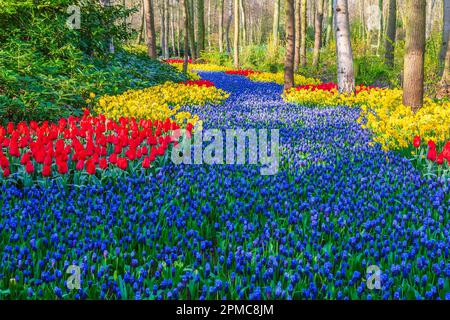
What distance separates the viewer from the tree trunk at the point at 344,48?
41.3 ft

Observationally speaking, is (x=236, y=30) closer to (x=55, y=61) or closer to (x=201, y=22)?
(x=201, y=22)

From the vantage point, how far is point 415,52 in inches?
331

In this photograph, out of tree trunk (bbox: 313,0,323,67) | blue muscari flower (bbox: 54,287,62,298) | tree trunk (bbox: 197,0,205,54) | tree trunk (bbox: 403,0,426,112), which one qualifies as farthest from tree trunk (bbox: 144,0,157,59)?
blue muscari flower (bbox: 54,287,62,298)

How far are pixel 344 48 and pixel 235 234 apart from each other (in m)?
10.3

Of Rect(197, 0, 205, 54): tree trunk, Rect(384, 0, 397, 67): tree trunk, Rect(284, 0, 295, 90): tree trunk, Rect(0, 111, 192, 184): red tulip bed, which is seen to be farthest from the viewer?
Rect(197, 0, 205, 54): tree trunk

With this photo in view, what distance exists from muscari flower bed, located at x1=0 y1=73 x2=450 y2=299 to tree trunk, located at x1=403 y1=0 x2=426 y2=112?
357 centimetres

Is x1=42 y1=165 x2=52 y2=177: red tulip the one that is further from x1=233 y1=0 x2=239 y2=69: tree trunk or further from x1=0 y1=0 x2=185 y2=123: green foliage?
x1=233 y1=0 x2=239 y2=69: tree trunk

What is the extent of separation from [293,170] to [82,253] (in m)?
2.79

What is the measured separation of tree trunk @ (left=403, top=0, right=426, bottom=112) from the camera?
8.33 meters

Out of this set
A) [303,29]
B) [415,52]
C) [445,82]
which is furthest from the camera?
[303,29]

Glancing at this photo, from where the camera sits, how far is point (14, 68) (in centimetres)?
895

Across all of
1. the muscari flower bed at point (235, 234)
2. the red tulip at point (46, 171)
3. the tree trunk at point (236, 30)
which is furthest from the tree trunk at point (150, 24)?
the red tulip at point (46, 171)

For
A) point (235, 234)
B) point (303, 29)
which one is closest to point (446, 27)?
point (303, 29)

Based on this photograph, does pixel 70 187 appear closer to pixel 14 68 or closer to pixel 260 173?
pixel 260 173
